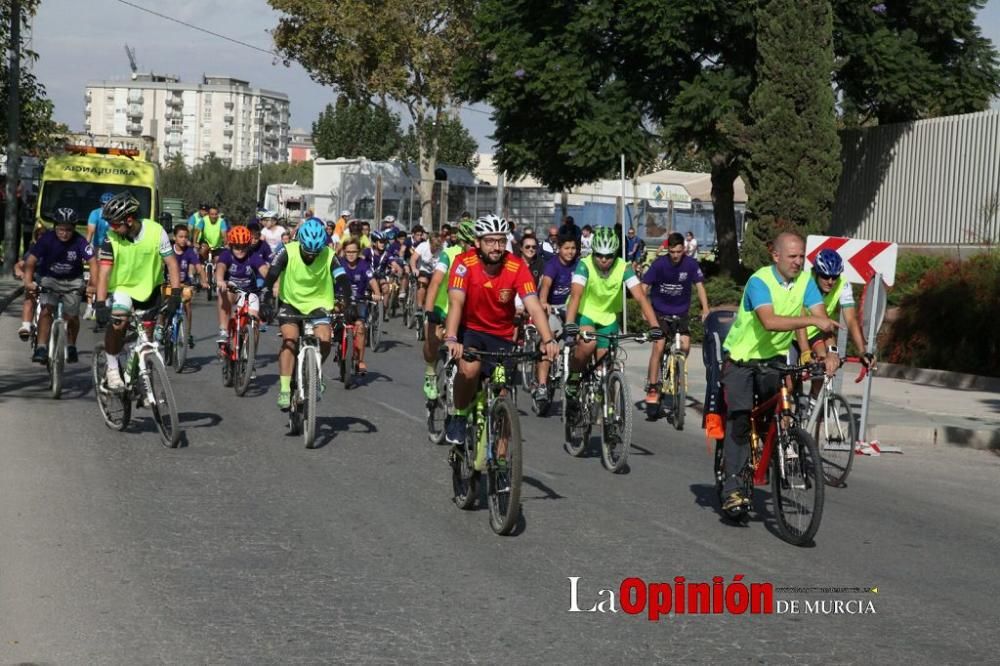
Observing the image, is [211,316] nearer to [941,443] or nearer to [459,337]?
[941,443]

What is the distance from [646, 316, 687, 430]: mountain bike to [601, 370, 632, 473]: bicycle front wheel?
3.01m

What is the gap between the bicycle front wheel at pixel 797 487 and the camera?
8.30 meters

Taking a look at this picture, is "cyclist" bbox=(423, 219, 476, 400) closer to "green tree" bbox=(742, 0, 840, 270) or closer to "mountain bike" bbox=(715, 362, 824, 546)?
"mountain bike" bbox=(715, 362, 824, 546)

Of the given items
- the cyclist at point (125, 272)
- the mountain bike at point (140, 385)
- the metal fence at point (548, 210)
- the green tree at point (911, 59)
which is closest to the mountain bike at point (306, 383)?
the mountain bike at point (140, 385)

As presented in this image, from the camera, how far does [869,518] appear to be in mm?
9742

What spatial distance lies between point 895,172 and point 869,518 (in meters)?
23.5

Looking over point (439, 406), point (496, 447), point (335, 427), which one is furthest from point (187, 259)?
point (496, 447)

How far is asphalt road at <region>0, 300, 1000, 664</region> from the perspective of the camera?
20.3 feet

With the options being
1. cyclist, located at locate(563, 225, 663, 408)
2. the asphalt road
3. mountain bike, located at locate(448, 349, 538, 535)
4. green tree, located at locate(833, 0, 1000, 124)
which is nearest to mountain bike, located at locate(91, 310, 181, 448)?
the asphalt road

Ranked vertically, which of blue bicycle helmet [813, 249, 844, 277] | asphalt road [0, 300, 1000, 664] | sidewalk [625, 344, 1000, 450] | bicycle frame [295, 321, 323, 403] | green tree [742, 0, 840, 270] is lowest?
asphalt road [0, 300, 1000, 664]

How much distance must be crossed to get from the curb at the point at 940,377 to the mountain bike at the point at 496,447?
11.9m

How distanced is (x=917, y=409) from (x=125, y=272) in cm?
914

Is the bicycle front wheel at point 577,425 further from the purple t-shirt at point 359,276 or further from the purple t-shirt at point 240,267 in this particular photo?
the purple t-shirt at point 359,276

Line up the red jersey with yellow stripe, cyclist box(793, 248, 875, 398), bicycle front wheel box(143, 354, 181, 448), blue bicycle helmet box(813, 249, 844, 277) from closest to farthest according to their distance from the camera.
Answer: the red jersey with yellow stripe → cyclist box(793, 248, 875, 398) → blue bicycle helmet box(813, 249, 844, 277) → bicycle front wheel box(143, 354, 181, 448)
